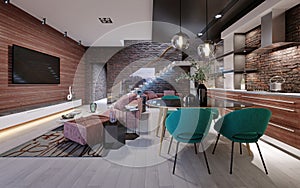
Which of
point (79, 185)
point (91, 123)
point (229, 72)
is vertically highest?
point (229, 72)

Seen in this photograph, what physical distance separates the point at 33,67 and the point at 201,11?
4877 millimetres

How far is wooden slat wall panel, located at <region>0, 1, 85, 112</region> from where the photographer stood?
4.78 meters

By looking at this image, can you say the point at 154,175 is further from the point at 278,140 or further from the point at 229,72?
the point at 229,72

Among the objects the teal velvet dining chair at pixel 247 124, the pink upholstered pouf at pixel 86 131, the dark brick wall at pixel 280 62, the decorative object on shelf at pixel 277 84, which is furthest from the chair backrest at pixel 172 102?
the dark brick wall at pixel 280 62

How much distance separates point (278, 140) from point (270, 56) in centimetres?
198

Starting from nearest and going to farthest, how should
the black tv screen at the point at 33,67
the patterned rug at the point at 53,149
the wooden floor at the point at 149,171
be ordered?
the wooden floor at the point at 149,171 → the patterned rug at the point at 53,149 → the black tv screen at the point at 33,67

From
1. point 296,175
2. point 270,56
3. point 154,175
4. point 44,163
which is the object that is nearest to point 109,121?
point 44,163

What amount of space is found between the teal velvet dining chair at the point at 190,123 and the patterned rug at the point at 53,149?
1.30 meters

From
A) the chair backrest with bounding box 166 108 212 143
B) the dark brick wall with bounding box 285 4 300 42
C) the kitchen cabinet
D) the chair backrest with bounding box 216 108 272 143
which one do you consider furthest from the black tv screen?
the dark brick wall with bounding box 285 4 300 42

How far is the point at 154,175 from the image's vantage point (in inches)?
96.4

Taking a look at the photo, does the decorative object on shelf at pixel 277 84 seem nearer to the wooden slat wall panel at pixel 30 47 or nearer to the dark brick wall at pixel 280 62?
the dark brick wall at pixel 280 62

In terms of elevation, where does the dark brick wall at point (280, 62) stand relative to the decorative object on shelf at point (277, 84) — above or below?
above

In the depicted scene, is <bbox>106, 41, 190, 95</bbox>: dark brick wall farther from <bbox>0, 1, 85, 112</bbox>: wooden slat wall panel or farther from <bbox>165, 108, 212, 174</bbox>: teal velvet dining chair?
<bbox>165, 108, 212, 174</bbox>: teal velvet dining chair

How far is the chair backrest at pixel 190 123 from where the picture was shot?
2.51 m
